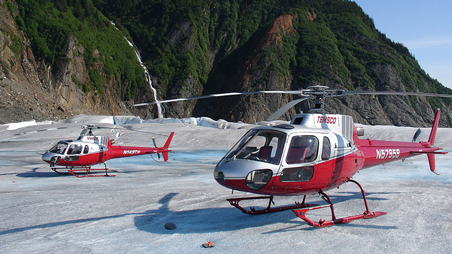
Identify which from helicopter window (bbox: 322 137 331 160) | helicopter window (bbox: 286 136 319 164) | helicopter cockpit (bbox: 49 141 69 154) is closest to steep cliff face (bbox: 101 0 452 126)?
helicopter cockpit (bbox: 49 141 69 154)

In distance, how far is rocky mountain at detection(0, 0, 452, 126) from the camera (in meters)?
41.5

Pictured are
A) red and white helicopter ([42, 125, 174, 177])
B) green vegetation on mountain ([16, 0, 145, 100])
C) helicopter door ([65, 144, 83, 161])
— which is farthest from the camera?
green vegetation on mountain ([16, 0, 145, 100])

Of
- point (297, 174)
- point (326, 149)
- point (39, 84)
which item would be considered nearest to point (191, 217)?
point (297, 174)

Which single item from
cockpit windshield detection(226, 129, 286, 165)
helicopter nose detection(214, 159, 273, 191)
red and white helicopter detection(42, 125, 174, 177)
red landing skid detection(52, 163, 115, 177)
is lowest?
red landing skid detection(52, 163, 115, 177)

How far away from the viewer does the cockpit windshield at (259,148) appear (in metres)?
5.29

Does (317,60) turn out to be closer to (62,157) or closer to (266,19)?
(266,19)

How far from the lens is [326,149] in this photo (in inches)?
225

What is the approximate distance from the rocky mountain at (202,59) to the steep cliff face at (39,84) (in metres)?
0.14

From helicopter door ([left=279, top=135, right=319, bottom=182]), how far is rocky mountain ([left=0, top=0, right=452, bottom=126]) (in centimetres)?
3384

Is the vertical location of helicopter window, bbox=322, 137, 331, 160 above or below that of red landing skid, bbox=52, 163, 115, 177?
above

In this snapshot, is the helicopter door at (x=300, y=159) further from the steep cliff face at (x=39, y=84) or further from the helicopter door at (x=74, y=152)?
the steep cliff face at (x=39, y=84)

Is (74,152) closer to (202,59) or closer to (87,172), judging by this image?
(87,172)

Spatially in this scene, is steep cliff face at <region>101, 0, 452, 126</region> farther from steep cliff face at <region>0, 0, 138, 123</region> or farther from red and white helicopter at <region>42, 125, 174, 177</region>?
red and white helicopter at <region>42, 125, 174, 177</region>

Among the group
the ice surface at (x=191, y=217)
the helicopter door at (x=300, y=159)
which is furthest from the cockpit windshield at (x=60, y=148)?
the helicopter door at (x=300, y=159)
